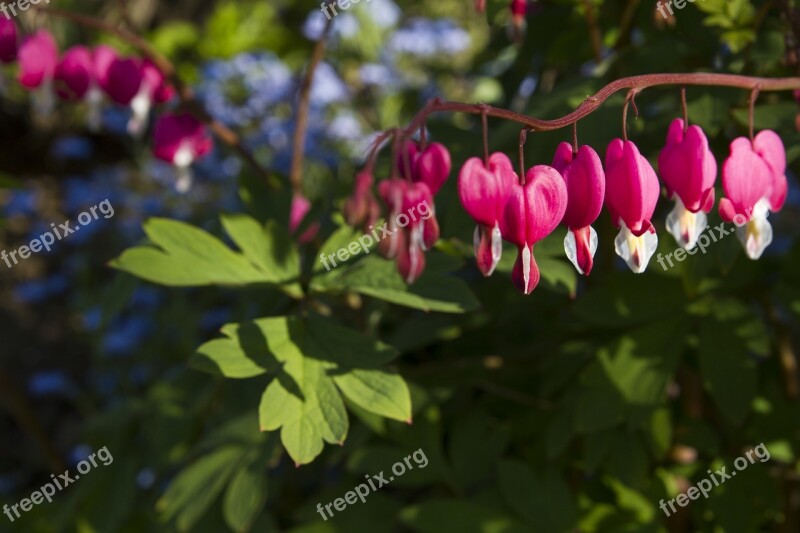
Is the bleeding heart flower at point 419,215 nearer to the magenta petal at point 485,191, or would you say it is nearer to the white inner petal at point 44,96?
the magenta petal at point 485,191

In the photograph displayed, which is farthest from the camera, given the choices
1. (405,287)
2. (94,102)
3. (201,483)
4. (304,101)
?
(94,102)

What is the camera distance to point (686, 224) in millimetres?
1079

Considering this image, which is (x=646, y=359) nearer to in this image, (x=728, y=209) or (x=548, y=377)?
(x=548, y=377)

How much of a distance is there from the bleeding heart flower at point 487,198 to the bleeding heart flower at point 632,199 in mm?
117

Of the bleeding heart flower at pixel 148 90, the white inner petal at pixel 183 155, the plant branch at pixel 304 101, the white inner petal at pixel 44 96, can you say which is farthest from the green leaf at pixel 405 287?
the white inner petal at pixel 44 96

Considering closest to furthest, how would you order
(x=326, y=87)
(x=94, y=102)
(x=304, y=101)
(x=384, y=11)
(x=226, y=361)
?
(x=226, y=361) → (x=304, y=101) → (x=94, y=102) → (x=326, y=87) → (x=384, y=11)

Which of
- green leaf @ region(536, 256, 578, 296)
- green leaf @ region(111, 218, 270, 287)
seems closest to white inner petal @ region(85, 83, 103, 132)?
green leaf @ region(111, 218, 270, 287)

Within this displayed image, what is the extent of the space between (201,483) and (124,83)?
911mm

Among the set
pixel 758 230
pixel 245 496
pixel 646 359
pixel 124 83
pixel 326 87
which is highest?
pixel 326 87

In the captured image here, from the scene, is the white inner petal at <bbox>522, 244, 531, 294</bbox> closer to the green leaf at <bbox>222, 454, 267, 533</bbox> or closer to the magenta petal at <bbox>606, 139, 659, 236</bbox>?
the magenta petal at <bbox>606, 139, 659, 236</bbox>

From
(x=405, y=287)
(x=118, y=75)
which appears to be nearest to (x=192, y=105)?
(x=118, y=75)

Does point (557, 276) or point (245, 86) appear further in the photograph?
point (245, 86)

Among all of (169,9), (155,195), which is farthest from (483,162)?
(169,9)

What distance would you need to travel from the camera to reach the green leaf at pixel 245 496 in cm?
158
